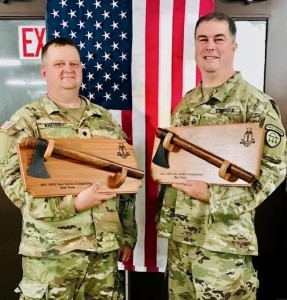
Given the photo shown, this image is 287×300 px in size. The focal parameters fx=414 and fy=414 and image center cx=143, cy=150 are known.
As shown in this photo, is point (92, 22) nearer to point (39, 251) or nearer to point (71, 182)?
point (71, 182)

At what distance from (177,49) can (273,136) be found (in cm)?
72

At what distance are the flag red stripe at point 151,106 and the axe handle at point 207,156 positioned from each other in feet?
1.55

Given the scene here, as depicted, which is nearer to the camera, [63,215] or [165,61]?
[63,215]

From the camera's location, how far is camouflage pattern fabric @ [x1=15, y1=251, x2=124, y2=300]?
4.75 feet

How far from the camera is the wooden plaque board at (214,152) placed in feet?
4.51

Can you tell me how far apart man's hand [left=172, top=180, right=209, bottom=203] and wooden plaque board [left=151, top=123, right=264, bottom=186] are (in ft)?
0.07

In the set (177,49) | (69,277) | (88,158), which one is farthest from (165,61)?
(69,277)

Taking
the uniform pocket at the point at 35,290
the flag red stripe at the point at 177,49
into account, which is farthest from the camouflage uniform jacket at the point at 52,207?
the flag red stripe at the point at 177,49

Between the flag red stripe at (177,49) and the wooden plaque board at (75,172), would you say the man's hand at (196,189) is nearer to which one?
the wooden plaque board at (75,172)

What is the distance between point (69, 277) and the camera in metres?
1.47

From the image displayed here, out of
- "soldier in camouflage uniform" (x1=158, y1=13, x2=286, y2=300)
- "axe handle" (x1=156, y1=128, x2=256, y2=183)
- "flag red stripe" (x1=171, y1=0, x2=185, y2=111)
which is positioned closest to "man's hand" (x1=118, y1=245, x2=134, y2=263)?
"soldier in camouflage uniform" (x1=158, y1=13, x2=286, y2=300)

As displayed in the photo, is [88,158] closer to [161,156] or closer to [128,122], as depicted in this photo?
[161,156]

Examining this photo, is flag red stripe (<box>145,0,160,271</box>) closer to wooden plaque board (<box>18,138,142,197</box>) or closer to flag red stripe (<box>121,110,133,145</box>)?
flag red stripe (<box>121,110,133,145</box>)

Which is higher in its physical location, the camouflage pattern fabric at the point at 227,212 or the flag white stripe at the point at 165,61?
the flag white stripe at the point at 165,61
